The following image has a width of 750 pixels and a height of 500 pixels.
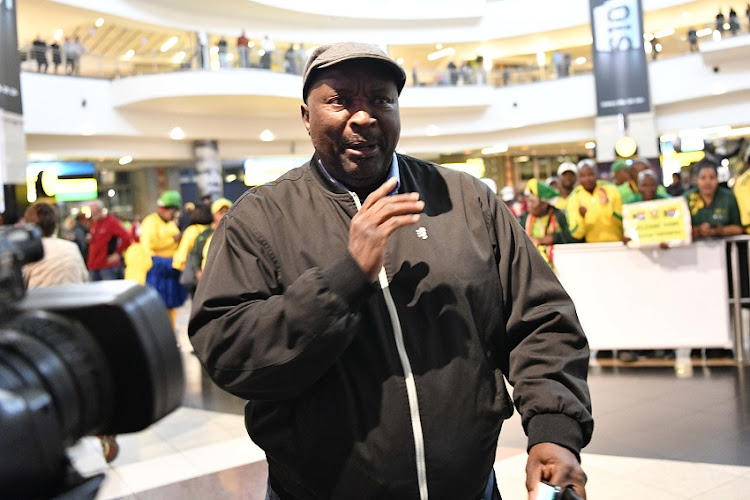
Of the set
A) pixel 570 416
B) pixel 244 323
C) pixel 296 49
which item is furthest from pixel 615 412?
pixel 296 49

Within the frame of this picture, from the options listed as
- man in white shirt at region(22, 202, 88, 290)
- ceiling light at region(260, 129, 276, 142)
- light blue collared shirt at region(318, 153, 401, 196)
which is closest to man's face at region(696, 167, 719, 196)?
man in white shirt at region(22, 202, 88, 290)

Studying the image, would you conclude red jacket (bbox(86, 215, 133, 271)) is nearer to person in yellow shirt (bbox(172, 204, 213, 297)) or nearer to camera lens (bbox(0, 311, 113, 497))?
person in yellow shirt (bbox(172, 204, 213, 297))

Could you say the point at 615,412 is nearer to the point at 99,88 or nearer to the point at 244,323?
the point at 244,323

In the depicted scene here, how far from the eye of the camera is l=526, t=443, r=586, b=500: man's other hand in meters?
1.48

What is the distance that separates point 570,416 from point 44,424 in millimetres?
1104

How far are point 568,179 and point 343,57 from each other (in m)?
8.04

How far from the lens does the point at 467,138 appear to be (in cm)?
2881

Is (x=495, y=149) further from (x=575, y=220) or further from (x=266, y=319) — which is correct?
(x=266, y=319)

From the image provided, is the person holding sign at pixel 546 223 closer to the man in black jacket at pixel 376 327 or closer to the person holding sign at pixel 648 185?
the person holding sign at pixel 648 185

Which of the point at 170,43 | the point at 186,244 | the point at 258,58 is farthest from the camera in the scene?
the point at 170,43

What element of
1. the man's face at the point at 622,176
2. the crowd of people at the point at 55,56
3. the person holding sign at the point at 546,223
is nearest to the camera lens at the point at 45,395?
the person holding sign at the point at 546,223

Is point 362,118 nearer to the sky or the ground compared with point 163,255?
nearer to the sky

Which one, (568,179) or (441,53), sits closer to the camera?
(568,179)

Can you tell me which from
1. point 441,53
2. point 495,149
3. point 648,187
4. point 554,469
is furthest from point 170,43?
point 554,469
